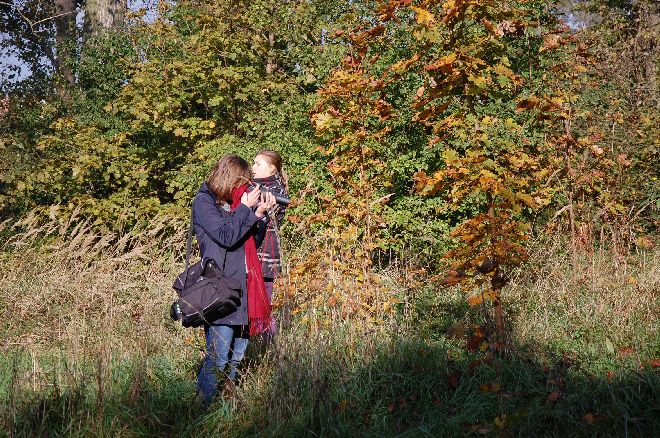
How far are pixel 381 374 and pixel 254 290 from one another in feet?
3.10

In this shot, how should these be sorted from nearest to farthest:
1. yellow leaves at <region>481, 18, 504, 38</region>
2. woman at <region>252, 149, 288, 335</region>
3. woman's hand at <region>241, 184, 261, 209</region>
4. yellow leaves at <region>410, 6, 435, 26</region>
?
woman's hand at <region>241, 184, 261, 209</region> → yellow leaves at <region>481, 18, 504, 38</region> → yellow leaves at <region>410, 6, 435, 26</region> → woman at <region>252, 149, 288, 335</region>

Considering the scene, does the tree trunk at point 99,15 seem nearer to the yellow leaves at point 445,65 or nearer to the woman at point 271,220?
the woman at point 271,220

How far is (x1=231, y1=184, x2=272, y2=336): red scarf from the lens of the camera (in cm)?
405

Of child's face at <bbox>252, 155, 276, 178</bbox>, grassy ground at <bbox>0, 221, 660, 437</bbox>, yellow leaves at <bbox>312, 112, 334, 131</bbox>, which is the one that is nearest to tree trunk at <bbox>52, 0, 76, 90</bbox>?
yellow leaves at <bbox>312, 112, 334, 131</bbox>

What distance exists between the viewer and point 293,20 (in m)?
10.0

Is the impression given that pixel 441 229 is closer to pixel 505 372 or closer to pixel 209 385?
pixel 505 372

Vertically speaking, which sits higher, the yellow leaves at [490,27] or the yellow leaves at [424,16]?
the yellow leaves at [424,16]

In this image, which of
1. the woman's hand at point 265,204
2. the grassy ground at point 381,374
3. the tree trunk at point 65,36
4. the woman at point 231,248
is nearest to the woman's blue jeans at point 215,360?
the woman at point 231,248

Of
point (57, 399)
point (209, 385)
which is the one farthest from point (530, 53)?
point (57, 399)

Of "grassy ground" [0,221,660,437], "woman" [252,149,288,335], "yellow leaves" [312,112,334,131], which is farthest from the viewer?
"yellow leaves" [312,112,334,131]

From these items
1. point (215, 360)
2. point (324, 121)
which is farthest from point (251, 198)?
point (324, 121)

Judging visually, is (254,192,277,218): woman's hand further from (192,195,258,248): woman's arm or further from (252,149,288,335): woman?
(192,195,258,248): woman's arm

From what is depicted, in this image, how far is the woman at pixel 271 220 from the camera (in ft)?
15.2

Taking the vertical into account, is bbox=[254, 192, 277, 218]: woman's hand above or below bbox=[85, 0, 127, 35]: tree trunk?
below
